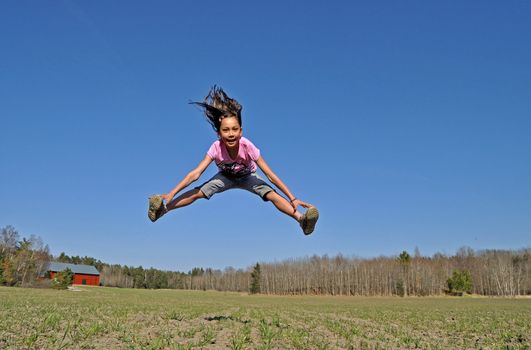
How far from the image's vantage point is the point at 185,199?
7.33 meters

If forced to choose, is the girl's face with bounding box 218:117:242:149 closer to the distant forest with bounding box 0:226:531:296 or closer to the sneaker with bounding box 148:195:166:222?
the sneaker with bounding box 148:195:166:222

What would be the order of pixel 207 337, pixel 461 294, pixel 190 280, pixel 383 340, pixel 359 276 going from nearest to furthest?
1. pixel 207 337
2. pixel 383 340
3. pixel 461 294
4. pixel 359 276
5. pixel 190 280

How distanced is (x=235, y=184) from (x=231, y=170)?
368mm

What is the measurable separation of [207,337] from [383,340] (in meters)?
Answer: 5.16

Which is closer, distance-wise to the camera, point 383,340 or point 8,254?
point 383,340

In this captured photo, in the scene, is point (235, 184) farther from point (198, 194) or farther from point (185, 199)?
point (185, 199)

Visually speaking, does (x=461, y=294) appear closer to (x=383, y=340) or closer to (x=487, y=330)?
(x=487, y=330)

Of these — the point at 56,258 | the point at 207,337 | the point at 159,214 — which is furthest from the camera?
the point at 56,258

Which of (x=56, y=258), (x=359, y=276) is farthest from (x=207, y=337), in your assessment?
(x=56, y=258)

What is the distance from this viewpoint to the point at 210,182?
7.52 metres

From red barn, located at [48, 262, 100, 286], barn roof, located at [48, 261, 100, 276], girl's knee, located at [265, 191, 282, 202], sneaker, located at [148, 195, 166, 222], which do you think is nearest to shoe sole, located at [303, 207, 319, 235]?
girl's knee, located at [265, 191, 282, 202]

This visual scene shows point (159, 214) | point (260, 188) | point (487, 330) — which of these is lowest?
point (487, 330)

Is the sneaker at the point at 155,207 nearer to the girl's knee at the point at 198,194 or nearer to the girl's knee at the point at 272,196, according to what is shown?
the girl's knee at the point at 198,194

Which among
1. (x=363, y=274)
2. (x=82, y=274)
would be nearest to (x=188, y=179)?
(x=363, y=274)
